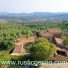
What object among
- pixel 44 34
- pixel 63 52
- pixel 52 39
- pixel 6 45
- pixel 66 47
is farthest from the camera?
pixel 44 34

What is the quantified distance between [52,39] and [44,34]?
8.43ft

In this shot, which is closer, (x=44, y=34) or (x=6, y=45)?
(x=6, y=45)

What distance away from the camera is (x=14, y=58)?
2105cm

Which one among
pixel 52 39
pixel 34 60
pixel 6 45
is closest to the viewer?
pixel 34 60

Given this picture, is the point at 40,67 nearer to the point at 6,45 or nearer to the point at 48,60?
the point at 48,60

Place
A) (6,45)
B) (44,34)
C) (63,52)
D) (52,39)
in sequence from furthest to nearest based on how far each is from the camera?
(44,34)
(52,39)
(6,45)
(63,52)

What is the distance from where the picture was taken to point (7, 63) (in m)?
19.7

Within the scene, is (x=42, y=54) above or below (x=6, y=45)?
above

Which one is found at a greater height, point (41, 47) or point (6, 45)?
point (41, 47)

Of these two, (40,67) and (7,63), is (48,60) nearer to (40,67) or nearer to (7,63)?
(40,67)

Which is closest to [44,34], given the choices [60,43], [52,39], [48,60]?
[52,39]

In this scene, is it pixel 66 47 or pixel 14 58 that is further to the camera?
pixel 66 47

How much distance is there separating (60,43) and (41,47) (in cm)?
912

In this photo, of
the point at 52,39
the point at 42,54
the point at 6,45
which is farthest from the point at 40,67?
the point at 52,39
